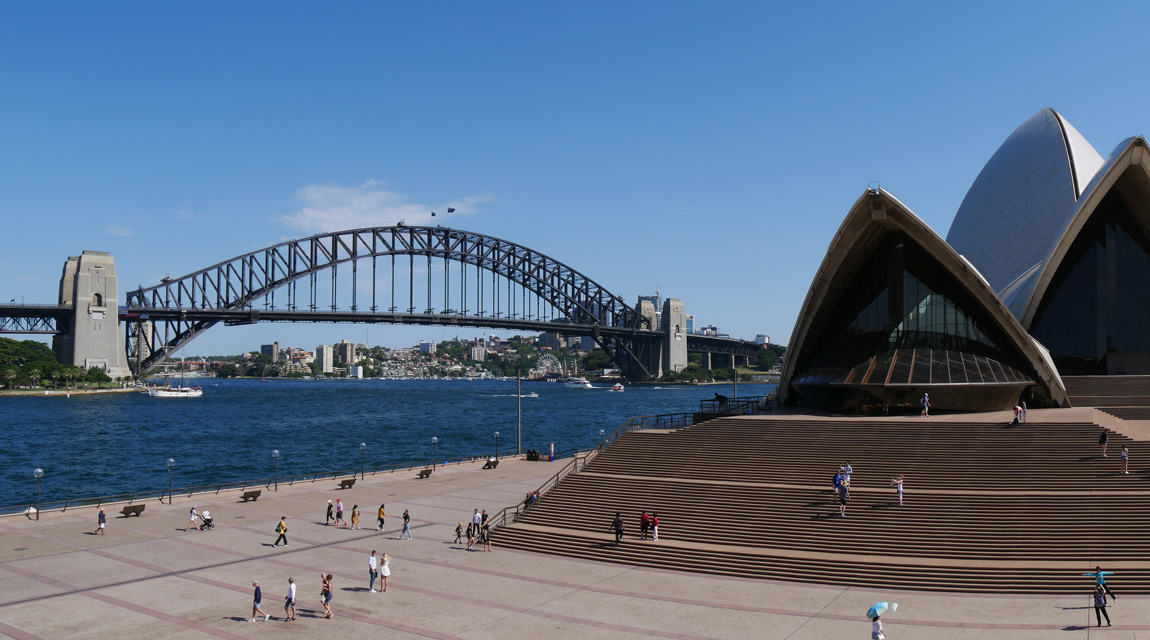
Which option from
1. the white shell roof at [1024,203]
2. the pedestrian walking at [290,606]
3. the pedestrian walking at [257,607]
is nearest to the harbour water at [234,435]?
the pedestrian walking at [257,607]

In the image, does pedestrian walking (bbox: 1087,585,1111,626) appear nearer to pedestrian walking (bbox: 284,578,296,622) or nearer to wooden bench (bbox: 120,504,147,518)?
pedestrian walking (bbox: 284,578,296,622)

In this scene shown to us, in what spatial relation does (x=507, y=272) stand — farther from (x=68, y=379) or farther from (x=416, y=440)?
(x=416, y=440)

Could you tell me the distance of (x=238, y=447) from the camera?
52656mm

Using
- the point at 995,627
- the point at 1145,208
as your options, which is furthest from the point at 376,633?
the point at 1145,208

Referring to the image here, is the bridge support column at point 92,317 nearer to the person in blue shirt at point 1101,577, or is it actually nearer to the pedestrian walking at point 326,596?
the pedestrian walking at point 326,596

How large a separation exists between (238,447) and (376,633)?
1667 inches

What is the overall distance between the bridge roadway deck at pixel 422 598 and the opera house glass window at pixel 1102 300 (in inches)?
825

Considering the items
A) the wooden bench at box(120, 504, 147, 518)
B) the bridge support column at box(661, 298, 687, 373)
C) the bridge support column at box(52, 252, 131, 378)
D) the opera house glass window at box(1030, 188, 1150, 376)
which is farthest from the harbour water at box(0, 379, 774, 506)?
the bridge support column at box(661, 298, 687, 373)

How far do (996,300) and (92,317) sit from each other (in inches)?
4066

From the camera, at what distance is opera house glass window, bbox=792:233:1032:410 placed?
88.5ft

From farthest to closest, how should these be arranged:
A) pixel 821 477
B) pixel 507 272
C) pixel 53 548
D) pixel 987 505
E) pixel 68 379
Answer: pixel 507 272 < pixel 68 379 < pixel 821 477 < pixel 53 548 < pixel 987 505

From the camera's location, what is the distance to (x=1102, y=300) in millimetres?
34281

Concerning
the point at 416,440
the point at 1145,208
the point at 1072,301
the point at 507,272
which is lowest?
the point at 416,440

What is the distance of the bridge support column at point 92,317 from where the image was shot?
100 metres
